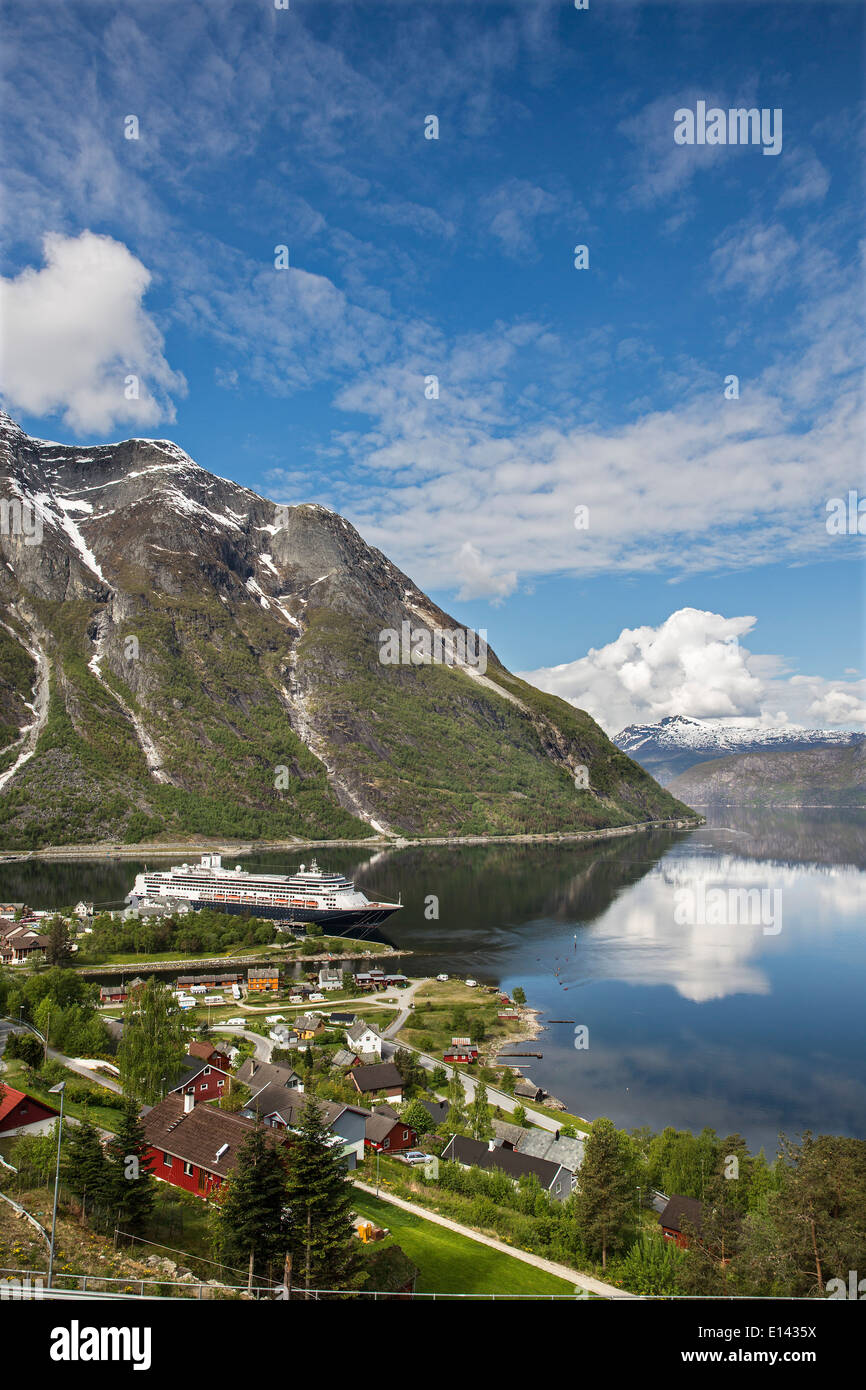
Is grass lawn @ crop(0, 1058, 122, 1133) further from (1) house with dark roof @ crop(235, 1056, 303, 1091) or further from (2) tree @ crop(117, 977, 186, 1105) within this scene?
(1) house with dark roof @ crop(235, 1056, 303, 1091)

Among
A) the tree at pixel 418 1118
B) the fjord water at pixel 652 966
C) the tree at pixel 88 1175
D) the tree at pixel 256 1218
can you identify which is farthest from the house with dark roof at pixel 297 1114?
the fjord water at pixel 652 966

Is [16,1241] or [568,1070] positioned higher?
[16,1241]

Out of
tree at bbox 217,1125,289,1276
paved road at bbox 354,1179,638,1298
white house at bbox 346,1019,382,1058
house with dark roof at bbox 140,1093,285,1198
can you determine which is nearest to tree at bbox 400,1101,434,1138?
paved road at bbox 354,1179,638,1298

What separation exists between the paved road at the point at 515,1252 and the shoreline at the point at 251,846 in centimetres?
8768

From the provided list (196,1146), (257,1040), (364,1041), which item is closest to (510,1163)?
(196,1146)

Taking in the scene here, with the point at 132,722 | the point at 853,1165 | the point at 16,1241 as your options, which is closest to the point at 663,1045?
the point at 853,1165

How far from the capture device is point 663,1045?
45688 mm

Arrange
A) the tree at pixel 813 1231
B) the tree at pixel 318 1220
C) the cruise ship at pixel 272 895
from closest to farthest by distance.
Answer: the tree at pixel 318 1220 → the tree at pixel 813 1231 → the cruise ship at pixel 272 895

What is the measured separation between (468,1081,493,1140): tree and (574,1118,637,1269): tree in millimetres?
7750

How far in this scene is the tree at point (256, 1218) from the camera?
594 inches

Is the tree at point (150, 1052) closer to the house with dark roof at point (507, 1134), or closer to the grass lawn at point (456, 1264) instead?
the grass lawn at point (456, 1264)
